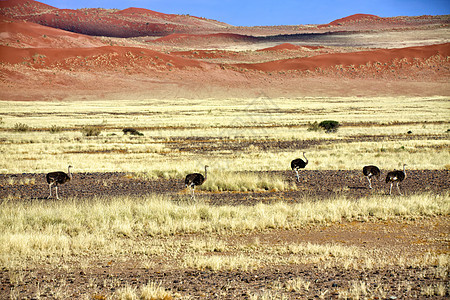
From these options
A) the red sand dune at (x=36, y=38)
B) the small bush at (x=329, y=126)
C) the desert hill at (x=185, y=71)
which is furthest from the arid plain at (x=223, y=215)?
the red sand dune at (x=36, y=38)

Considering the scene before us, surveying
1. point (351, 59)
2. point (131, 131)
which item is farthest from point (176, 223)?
point (351, 59)

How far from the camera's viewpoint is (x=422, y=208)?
12.5 metres

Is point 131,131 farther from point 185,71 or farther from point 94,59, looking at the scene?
point 94,59

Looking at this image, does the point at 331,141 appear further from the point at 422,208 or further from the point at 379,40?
the point at 379,40

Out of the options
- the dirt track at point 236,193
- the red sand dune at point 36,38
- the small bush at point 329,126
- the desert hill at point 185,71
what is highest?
the red sand dune at point 36,38

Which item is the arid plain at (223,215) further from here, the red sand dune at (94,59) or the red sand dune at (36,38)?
the red sand dune at (36,38)

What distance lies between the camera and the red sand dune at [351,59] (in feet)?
366

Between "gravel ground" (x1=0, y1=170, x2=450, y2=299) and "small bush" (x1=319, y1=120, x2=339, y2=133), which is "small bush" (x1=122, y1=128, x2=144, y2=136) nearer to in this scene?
"small bush" (x1=319, y1=120, x2=339, y2=133)

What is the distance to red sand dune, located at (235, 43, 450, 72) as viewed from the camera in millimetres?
111500

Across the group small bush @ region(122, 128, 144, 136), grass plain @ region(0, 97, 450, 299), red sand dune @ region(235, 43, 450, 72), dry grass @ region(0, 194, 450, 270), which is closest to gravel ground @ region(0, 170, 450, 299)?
grass plain @ region(0, 97, 450, 299)

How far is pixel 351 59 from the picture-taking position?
115688 millimetres

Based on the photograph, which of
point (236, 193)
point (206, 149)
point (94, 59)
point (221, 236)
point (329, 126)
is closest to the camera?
point (221, 236)

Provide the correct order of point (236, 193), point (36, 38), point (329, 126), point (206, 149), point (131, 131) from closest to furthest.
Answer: point (236, 193) < point (206, 149) < point (131, 131) < point (329, 126) < point (36, 38)

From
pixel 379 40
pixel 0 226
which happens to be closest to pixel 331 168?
pixel 0 226
